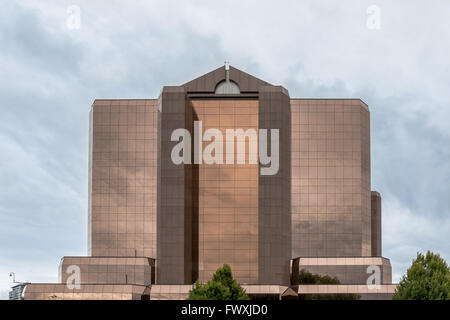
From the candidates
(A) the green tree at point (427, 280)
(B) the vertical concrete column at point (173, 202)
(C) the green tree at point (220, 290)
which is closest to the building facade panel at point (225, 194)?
(B) the vertical concrete column at point (173, 202)

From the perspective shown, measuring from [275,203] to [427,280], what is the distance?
84.8 feet

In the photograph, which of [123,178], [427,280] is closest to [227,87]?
[123,178]

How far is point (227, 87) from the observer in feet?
349

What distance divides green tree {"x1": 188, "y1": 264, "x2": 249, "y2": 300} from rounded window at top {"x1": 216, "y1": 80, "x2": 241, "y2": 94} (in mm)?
34017

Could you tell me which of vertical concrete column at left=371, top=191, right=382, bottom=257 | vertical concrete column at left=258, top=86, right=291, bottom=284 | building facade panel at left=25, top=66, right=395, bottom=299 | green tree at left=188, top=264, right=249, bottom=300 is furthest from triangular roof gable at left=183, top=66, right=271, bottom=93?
green tree at left=188, top=264, right=249, bottom=300

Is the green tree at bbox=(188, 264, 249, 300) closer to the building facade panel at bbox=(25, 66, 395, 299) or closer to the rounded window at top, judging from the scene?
the building facade panel at bbox=(25, 66, 395, 299)

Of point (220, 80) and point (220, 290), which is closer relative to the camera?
point (220, 290)

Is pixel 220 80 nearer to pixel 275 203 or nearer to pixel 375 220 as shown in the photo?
pixel 275 203

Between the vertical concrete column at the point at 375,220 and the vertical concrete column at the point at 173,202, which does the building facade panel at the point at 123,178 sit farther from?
the vertical concrete column at the point at 375,220

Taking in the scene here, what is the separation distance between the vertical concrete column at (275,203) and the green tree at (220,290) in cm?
2004

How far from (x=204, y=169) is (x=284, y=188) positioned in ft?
36.3

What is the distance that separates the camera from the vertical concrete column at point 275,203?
9912cm
